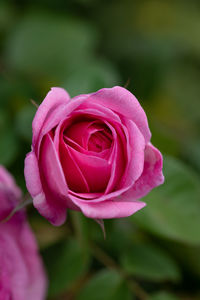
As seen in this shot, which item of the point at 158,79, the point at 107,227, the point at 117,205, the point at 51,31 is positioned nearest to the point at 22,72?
the point at 51,31

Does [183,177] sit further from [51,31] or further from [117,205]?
[51,31]

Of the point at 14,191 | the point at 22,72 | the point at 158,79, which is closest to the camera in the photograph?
the point at 14,191

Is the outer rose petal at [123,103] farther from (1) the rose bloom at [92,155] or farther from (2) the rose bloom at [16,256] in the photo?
(2) the rose bloom at [16,256]

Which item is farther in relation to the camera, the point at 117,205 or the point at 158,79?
the point at 158,79

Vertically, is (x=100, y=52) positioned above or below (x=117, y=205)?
below

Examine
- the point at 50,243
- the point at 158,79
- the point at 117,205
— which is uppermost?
the point at 117,205

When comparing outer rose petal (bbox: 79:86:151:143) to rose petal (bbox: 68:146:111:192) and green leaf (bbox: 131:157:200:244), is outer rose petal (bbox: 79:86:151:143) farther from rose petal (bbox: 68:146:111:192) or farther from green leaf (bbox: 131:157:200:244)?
green leaf (bbox: 131:157:200:244)

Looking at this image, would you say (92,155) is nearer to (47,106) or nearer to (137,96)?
(47,106)

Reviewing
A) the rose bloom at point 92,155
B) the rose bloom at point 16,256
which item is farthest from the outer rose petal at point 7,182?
the rose bloom at point 92,155
